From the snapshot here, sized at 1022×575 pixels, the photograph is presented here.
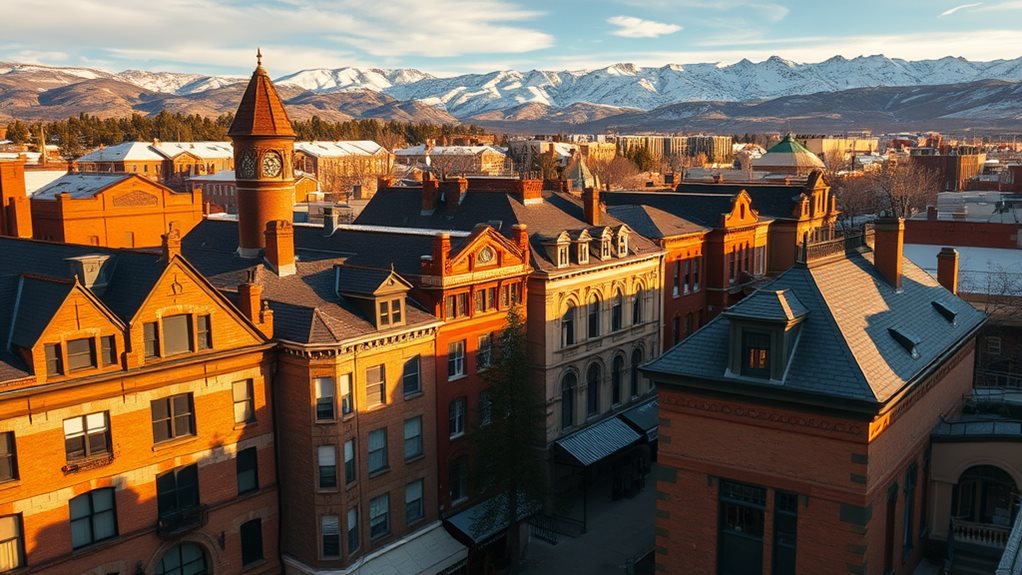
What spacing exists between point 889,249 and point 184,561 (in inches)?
1060

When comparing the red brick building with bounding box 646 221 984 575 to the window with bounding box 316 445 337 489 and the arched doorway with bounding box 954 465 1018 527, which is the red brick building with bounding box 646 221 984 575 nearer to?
the arched doorway with bounding box 954 465 1018 527

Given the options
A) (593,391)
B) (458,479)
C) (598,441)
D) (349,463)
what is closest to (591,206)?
(593,391)

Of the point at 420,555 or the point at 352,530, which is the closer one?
the point at 352,530

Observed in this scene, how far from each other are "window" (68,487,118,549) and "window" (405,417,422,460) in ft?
36.8

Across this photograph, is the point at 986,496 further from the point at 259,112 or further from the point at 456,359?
the point at 259,112

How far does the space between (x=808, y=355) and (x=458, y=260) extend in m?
16.5

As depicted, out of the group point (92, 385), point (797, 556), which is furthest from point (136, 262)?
point (797, 556)

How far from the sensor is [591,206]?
48844 mm

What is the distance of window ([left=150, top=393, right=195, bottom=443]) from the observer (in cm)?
2825

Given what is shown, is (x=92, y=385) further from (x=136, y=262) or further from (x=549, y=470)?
(x=549, y=470)

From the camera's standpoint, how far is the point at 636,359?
48000 mm

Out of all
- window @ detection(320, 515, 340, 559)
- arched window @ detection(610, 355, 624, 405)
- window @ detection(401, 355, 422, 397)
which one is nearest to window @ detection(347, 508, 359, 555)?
window @ detection(320, 515, 340, 559)

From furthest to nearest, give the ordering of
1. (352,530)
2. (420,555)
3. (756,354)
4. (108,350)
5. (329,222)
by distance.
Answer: (329,222) → (420,555) → (352,530) → (108,350) → (756,354)

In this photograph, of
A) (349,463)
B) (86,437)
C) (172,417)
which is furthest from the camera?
(349,463)
